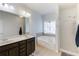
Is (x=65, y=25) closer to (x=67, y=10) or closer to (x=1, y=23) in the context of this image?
(x=67, y=10)

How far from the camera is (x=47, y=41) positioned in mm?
2191

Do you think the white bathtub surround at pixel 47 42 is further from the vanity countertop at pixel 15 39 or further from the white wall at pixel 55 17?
the vanity countertop at pixel 15 39

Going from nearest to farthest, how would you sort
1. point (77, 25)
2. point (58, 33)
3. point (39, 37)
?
point (77, 25) → point (58, 33) → point (39, 37)

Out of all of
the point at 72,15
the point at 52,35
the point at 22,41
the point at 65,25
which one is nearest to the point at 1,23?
the point at 22,41

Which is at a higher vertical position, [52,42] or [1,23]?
[1,23]

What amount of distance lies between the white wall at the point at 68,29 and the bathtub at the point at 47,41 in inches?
7.3

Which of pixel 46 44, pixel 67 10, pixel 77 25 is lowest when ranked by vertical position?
pixel 46 44

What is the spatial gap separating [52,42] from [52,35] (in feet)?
0.56

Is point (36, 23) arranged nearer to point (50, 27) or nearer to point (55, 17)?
point (50, 27)

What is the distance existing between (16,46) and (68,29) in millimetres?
1168

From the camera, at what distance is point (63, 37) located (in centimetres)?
200

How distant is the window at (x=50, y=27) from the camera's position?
1984 millimetres

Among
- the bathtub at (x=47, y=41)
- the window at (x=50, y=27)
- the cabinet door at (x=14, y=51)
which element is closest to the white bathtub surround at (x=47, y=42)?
the bathtub at (x=47, y=41)

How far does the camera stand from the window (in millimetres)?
1984
